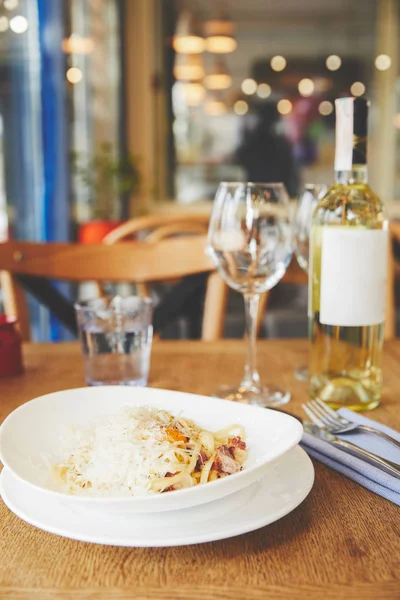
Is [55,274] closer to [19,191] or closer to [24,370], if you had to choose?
[24,370]

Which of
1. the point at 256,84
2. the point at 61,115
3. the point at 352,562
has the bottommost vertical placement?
the point at 352,562

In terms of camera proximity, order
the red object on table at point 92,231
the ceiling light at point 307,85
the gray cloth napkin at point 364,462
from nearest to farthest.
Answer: the gray cloth napkin at point 364,462
the red object on table at point 92,231
the ceiling light at point 307,85

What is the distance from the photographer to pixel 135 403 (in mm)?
611

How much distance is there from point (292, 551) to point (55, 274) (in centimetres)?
108

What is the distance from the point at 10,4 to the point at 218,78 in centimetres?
Result: 363

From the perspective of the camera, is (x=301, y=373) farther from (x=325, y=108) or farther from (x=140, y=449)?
(x=325, y=108)

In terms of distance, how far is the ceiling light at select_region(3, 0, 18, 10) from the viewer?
2658mm

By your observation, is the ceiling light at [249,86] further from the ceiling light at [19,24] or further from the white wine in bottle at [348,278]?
the white wine in bottle at [348,278]

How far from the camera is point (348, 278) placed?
69cm

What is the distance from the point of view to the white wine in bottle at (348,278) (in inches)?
26.9

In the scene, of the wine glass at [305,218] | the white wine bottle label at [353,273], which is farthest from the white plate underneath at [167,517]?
the wine glass at [305,218]

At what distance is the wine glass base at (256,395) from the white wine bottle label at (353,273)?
128mm

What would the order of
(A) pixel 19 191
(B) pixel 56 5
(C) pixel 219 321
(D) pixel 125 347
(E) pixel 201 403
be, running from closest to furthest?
(E) pixel 201 403
(D) pixel 125 347
(C) pixel 219 321
(A) pixel 19 191
(B) pixel 56 5

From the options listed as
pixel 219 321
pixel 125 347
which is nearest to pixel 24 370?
pixel 125 347
